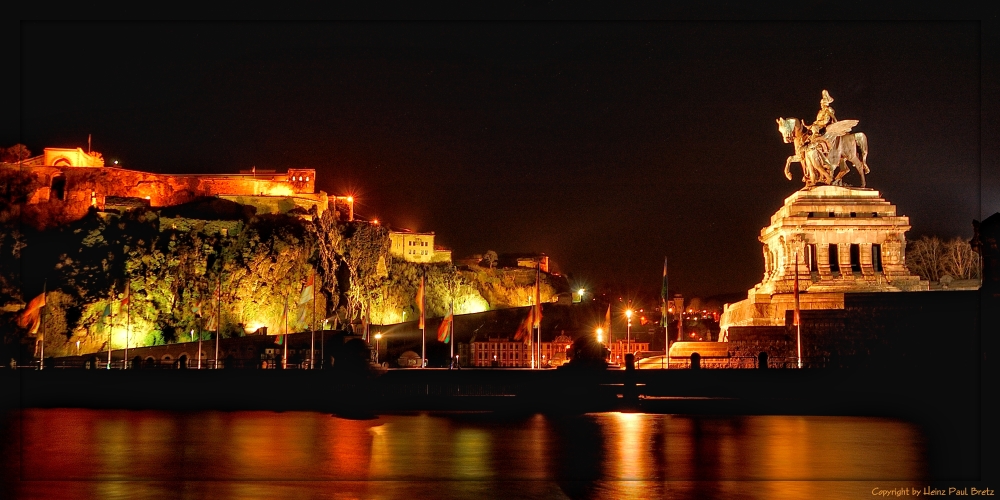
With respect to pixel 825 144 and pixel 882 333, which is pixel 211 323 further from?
pixel 882 333

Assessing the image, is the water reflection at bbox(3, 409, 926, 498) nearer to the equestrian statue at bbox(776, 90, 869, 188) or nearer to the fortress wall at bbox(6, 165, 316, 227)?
the equestrian statue at bbox(776, 90, 869, 188)

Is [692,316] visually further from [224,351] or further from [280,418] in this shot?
[280,418]

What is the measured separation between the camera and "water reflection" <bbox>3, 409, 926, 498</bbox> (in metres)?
12.1

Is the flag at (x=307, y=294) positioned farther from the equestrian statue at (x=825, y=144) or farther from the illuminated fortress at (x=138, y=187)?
the illuminated fortress at (x=138, y=187)

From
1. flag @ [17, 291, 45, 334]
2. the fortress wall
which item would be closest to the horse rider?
flag @ [17, 291, 45, 334]

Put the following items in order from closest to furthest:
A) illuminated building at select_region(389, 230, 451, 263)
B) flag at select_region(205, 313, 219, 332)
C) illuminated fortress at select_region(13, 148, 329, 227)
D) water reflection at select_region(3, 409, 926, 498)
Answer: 1. water reflection at select_region(3, 409, 926, 498)
2. flag at select_region(205, 313, 219, 332)
3. illuminated fortress at select_region(13, 148, 329, 227)
4. illuminated building at select_region(389, 230, 451, 263)

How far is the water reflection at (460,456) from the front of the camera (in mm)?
12062

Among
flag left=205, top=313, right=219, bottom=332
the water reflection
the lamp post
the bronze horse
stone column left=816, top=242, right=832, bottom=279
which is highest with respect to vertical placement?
the lamp post

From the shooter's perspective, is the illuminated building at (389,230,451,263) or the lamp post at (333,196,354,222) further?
the illuminated building at (389,230,451,263)

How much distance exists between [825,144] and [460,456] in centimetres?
3353

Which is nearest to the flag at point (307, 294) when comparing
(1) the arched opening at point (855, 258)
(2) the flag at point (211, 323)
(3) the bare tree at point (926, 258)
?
(1) the arched opening at point (855, 258)

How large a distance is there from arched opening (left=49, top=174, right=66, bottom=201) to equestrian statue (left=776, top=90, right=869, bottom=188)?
7946 cm

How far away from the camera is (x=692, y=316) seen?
118188 mm

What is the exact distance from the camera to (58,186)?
10006cm
